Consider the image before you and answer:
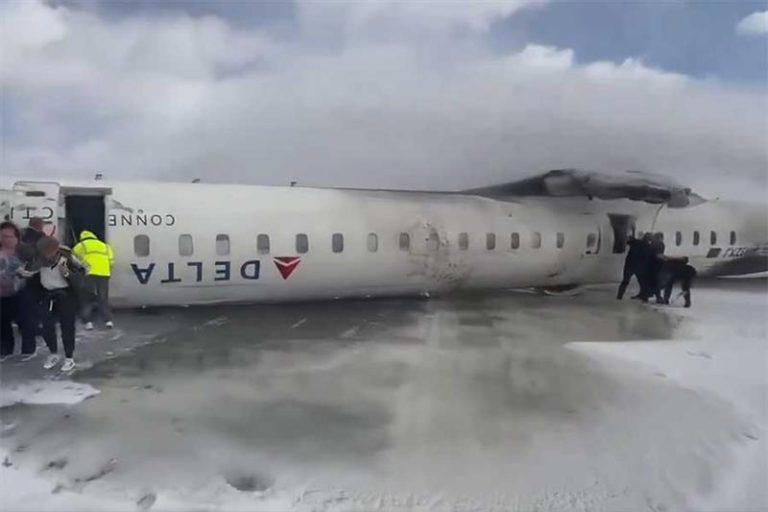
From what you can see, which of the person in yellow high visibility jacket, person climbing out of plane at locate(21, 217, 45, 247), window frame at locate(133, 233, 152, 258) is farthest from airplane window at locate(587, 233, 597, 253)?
person climbing out of plane at locate(21, 217, 45, 247)

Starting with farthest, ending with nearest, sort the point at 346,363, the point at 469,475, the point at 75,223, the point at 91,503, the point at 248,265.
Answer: the point at 248,265 < the point at 75,223 < the point at 346,363 < the point at 469,475 < the point at 91,503

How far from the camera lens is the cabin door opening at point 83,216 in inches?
→ 110

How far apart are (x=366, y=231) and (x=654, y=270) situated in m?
1.45

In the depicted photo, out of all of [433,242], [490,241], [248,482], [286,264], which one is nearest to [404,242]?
[433,242]

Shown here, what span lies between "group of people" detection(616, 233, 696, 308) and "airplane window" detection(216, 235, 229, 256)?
191cm

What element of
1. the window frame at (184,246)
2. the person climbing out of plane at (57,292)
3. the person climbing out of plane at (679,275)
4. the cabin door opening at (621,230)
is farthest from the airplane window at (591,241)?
the person climbing out of plane at (57,292)

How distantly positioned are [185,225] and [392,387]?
55.6 inches

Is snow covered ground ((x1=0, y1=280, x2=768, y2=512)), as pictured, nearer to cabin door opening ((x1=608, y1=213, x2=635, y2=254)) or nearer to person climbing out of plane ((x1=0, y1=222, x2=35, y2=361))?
person climbing out of plane ((x1=0, y1=222, x2=35, y2=361))

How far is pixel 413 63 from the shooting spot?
254cm

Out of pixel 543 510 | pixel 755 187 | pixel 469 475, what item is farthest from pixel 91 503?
pixel 755 187

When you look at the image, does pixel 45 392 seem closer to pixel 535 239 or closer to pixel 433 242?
pixel 433 242

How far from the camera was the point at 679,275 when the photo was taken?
134 inches

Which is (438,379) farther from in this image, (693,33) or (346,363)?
(693,33)

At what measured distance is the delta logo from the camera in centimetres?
319
